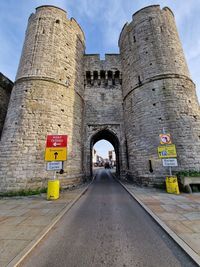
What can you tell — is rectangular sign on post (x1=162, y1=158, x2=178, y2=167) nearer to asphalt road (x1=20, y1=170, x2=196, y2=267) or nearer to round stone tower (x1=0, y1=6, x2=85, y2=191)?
asphalt road (x1=20, y1=170, x2=196, y2=267)

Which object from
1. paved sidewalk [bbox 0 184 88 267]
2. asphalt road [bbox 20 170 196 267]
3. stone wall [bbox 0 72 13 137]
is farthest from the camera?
stone wall [bbox 0 72 13 137]

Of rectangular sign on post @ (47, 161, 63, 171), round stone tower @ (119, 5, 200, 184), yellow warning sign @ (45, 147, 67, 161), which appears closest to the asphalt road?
rectangular sign on post @ (47, 161, 63, 171)

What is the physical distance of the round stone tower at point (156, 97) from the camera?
9148mm

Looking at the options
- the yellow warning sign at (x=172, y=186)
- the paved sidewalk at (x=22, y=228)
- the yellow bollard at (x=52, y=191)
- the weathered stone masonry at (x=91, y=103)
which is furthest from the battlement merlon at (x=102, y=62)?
the paved sidewalk at (x=22, y=228)

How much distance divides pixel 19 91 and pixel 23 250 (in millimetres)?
10151

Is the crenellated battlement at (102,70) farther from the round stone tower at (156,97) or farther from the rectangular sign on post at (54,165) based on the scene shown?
the rectangular sign on post at (54,165)

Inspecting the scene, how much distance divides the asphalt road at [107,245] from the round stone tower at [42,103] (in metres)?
5.40

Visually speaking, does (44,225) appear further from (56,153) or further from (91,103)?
(91,103)

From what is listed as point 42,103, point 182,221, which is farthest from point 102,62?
point 182,221

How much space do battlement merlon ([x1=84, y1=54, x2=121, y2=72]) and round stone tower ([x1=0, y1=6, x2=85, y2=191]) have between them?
62.1 inches

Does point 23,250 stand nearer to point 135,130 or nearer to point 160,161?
point 160,161

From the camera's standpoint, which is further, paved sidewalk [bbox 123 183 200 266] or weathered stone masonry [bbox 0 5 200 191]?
weathered stone masonry [bbox 0 5 200 191]

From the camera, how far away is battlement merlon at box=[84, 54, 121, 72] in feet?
50.3

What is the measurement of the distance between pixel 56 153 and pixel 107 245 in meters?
5.21
